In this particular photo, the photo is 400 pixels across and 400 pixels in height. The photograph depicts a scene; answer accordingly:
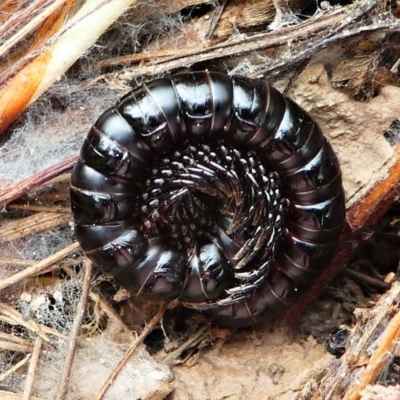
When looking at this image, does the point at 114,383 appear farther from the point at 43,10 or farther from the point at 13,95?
the point at 43,10

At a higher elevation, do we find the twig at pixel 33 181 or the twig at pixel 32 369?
the twig at pixel 33 181

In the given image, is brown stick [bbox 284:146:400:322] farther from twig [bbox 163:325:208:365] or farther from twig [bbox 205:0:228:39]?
twig [bbox 205:0:228:39]

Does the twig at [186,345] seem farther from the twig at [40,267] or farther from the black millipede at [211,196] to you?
the twig at [40,267]

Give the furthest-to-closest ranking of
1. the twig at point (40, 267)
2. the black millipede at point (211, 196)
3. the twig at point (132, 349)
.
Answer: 1. the twig at point (40, 267)
2. the twig at point (132, 349)
3. the black millipede at point (211, 196)

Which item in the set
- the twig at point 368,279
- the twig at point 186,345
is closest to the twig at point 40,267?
the twig at point 186,345

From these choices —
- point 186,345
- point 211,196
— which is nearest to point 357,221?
point 211,196

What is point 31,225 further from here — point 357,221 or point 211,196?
point 357,221
